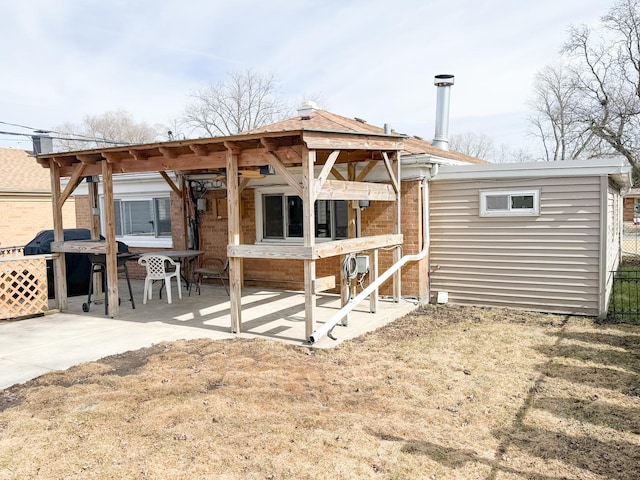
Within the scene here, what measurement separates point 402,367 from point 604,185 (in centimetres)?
462

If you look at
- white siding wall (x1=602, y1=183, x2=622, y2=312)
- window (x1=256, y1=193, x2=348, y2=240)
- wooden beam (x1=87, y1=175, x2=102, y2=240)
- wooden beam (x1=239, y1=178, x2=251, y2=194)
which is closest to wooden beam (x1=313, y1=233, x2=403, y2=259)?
window (x1=256, y1=193, x2=348, y2=240)

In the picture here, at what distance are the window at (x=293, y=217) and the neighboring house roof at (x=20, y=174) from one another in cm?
1200

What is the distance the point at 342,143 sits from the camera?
6.62 metres

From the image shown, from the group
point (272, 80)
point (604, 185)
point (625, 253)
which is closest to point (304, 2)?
point (604, 185)

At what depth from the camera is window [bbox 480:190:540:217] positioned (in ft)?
27.1

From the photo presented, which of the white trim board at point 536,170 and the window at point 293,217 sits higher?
the white trim board at point 536,170

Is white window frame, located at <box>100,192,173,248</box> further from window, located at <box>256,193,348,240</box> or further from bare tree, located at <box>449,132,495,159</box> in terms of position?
bare tree, located at <box>449,132,495,159</box>

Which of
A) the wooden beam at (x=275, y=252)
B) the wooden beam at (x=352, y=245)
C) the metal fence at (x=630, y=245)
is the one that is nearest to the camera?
the wooden beam at (x=275, y=252)

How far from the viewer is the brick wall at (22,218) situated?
17.7m

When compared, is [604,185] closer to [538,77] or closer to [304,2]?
[304,2]

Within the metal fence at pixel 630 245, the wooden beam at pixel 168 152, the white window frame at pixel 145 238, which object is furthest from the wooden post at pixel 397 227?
the metal fence at pixel 630 245

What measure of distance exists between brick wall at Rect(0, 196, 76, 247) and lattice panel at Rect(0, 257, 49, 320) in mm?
10871

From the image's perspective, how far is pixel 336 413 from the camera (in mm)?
4273

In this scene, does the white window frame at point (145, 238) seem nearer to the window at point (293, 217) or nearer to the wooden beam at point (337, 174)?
the window at point (293, 217)
